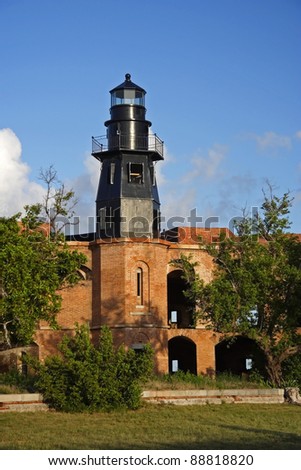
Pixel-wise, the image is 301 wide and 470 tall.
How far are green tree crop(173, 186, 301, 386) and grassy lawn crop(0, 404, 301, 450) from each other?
472 cm

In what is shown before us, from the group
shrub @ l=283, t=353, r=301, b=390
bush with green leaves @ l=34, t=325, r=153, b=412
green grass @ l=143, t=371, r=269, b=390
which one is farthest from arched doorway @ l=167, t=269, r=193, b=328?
bush with green leaves @ l=34, t=325, r=153, b=412

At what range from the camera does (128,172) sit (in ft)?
141

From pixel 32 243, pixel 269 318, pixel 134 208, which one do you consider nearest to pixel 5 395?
pixel 32 243

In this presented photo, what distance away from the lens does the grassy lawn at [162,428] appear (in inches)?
864

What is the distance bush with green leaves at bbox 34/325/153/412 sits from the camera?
2922cm

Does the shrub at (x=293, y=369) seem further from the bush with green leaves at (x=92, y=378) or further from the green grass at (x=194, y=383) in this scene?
the bush with green leaves at (x=92, y=378)

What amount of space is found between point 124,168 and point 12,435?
21657 millimetres

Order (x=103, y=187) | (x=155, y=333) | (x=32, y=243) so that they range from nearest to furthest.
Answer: (x=32, y=243), (x=155, y=333), (x=103, y=187)

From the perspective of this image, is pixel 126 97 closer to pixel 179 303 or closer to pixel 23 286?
pixel 179 303

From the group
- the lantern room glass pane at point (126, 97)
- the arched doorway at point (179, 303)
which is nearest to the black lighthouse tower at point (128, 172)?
the lantern room glass pane at point (126, 97)

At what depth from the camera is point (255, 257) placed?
36.8 metres

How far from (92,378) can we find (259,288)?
1009 centimetres

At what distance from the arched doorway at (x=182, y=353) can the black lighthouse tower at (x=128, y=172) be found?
694 centimetres

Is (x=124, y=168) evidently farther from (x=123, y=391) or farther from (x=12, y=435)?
(x=12, y=435)
